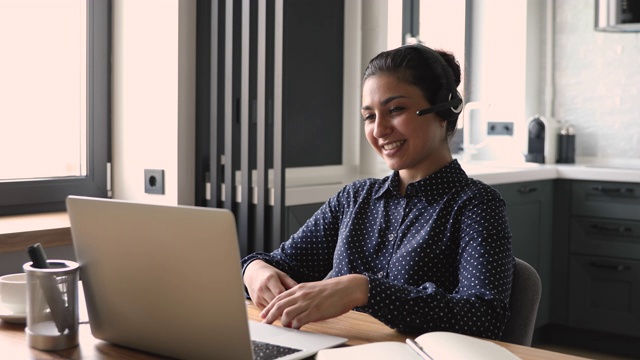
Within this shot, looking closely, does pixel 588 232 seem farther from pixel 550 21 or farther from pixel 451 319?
pixel 451 319

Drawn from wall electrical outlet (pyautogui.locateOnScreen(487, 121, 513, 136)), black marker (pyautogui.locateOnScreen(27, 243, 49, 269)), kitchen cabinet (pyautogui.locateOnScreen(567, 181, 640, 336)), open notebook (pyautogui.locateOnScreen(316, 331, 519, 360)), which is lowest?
kitchen cabinet (pyautogui.locateOnScreen(567, 181, 640, 336))

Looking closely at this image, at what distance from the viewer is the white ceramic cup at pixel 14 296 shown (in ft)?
4.85

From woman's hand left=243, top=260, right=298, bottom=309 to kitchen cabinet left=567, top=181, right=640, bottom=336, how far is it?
2.66 metres

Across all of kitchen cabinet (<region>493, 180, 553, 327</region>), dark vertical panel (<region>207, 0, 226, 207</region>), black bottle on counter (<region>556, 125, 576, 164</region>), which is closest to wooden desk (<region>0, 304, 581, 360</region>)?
dark vertical panel (<region>207, 0, 226, 207</region>)

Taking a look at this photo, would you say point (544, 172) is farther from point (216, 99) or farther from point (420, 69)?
point (420, 69)

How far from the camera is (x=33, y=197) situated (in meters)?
2.75

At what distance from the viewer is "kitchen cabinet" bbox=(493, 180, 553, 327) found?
3865 millimetres

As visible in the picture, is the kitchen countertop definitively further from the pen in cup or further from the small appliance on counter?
the pen in cup

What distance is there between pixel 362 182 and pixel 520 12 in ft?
9.90

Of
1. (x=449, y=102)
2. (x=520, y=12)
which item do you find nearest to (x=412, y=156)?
(x=449, y=102)

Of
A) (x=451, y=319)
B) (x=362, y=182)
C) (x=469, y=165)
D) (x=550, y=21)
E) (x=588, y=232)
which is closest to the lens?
(x=451, y=319)

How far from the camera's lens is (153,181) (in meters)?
2.86

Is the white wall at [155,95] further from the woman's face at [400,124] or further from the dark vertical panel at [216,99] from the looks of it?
the woman's face at [400,124]

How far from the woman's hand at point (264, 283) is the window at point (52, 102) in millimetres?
1301
